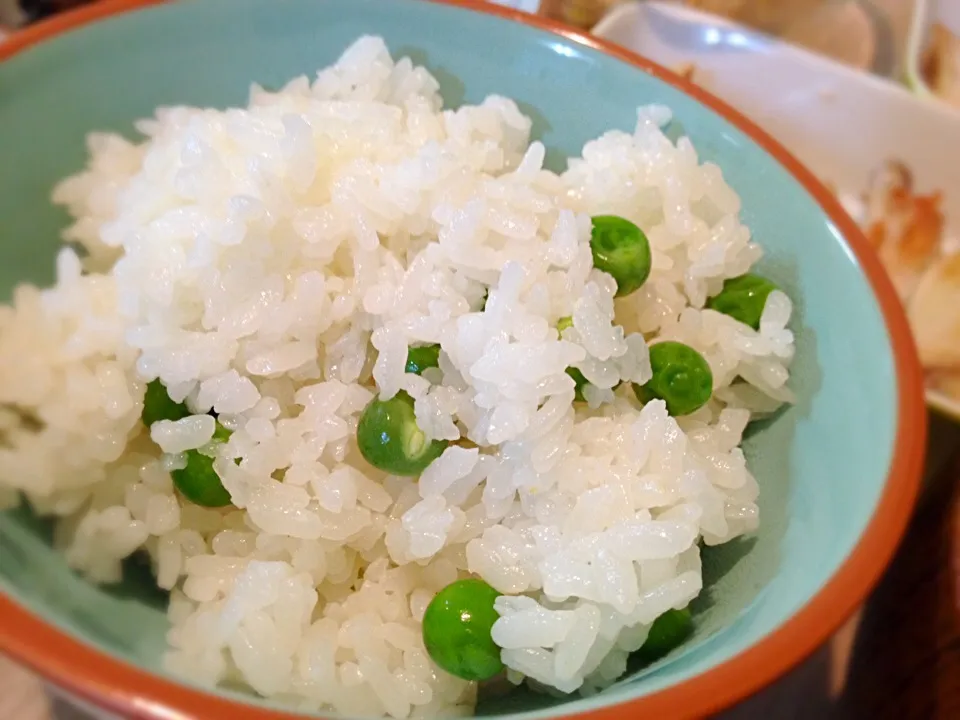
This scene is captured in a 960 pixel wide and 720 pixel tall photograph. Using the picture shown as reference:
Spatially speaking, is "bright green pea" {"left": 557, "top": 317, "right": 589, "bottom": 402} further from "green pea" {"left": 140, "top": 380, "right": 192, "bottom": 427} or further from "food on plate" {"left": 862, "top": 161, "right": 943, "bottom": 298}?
"food on plate" {"left": 862, "top": 161, "right": 943, "bottom": 298}

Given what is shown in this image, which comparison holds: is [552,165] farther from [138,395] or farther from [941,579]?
[941,579]

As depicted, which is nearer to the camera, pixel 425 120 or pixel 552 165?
pixel 425 120

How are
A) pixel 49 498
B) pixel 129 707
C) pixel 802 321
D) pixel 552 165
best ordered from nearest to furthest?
pixel 129 707, pixel 49 498, pixel 802 321, pixel 552 165

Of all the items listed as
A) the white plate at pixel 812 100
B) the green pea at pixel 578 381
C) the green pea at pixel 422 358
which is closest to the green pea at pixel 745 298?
the green pea at pixel 578 381

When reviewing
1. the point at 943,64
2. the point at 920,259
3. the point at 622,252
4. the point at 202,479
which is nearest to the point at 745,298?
the point at 622,252

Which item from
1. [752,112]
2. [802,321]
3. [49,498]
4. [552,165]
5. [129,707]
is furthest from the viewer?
[752,112]

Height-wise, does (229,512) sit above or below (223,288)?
below

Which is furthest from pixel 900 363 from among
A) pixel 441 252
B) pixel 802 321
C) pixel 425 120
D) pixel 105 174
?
pixel 105 174
